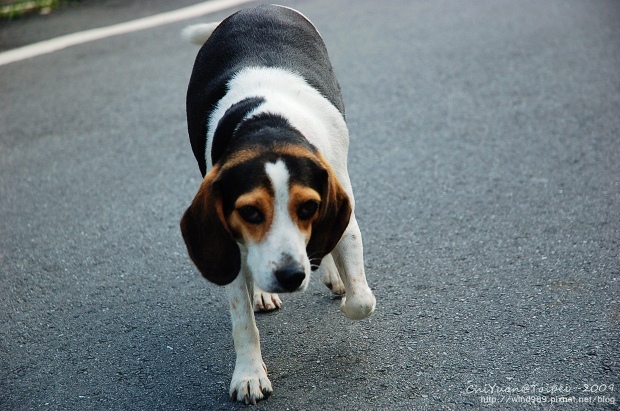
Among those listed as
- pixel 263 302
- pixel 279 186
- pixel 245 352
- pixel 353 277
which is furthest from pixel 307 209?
pixel 263 302

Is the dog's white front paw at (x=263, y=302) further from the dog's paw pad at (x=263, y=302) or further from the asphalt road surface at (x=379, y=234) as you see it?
the asphalt road surface at (x=379, y=234)

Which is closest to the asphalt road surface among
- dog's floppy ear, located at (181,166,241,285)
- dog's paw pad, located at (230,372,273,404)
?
dog's paw pad, located at (230,372,273,404)

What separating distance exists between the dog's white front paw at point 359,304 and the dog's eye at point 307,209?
0.51m

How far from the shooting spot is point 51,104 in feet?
23.1

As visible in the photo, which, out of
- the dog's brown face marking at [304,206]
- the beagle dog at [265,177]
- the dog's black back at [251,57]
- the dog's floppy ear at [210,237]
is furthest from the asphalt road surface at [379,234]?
the dog's black back at [251,57]

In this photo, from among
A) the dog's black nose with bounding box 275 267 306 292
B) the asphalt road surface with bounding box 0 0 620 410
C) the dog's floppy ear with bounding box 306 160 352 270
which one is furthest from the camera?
the asphalt road surface with bounding box 0 0 620 410

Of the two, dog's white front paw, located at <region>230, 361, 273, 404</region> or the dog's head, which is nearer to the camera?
the dog's head

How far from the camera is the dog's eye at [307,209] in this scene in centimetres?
314

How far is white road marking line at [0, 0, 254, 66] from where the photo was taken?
823 cm

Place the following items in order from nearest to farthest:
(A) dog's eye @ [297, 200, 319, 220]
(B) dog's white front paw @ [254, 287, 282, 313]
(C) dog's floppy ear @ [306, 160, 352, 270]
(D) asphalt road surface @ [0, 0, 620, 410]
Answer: (A) dog's eye @ [297, 200, 319, 220] < (C) dog's floppy ear @ [306, 160, 352, 270] < (D) asphalt road surface @ [0, 0, 620, 410] < (B) dog's white front paw @ [254, 287, 282, 313]

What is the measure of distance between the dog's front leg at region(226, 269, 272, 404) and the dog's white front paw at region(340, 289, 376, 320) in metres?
0.41

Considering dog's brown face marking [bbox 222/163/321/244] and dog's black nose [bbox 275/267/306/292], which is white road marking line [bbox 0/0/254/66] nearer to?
dog's brown face marking [bbox 222/163/321/244]

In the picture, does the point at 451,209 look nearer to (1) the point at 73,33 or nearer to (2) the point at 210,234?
(2) the point at 210,234

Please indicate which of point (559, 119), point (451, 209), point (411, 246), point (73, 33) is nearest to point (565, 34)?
point (559, 119)
